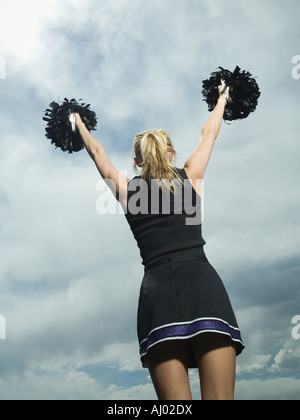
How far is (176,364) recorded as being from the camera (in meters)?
2.95

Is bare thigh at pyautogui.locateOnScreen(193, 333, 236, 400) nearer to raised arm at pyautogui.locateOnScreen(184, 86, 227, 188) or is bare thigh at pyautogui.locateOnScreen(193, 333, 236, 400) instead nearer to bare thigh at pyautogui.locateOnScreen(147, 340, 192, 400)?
bare thigh at pyautogui.locateOnScreen(147, 340, 192, 400)

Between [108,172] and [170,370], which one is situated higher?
[108,172]

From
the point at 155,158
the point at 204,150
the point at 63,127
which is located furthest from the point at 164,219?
the point at 63,127

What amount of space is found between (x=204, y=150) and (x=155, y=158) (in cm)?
56

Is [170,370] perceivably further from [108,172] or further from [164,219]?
[108,172]

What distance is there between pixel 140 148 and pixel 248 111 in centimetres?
186

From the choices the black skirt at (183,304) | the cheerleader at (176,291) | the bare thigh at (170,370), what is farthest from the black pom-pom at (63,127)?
the bare thigh at (170,370)

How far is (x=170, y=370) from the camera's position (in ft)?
9.59

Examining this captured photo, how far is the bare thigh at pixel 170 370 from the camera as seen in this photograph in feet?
9.47

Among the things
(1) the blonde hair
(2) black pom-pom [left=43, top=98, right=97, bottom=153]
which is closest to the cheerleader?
(1) the blonde hair

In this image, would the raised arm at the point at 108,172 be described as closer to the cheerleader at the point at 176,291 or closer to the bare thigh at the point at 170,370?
the cheerleader at the point at 176,291

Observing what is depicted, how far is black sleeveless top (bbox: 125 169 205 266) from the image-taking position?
3.29 meters
